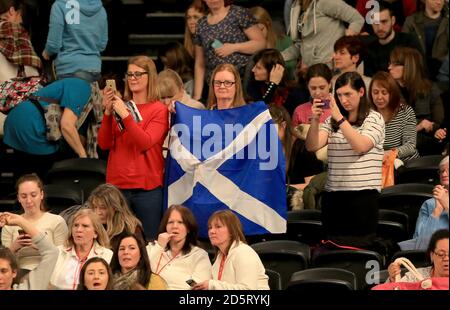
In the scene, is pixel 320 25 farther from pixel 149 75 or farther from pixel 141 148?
pixel 141 148

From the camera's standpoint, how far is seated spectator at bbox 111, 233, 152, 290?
26.0ft

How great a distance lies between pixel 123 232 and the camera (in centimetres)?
851

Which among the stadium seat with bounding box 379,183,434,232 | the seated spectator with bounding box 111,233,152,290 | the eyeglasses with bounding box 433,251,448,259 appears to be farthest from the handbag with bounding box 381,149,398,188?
the eyeglasses with bounding box 433,251,448,259

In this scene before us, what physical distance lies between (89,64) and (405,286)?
3.78 meters

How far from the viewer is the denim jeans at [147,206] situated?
9016 mm

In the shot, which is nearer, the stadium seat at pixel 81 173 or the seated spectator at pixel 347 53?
the stadium seat at pixel 81 173

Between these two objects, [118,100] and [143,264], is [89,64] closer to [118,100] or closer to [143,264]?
[118,100]

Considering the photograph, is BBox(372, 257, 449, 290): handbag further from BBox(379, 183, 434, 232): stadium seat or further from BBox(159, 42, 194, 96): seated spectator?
BBox(159, 42, 194, 96): seated spectator

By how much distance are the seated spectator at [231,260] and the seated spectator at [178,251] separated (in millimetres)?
108

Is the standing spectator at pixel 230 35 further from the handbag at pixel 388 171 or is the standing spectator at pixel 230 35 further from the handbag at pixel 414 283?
the handbag at pixel 414 283

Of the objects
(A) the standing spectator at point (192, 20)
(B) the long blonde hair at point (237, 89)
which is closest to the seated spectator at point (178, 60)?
(A) the standing spectator at point (192, 20)

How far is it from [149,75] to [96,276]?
173cm
